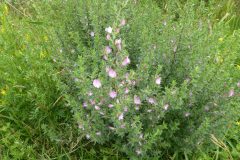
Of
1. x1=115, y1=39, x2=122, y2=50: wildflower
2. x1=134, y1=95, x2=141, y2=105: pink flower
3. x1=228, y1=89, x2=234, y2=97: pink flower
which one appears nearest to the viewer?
x1=115, y1=39, x2=122, y2=50: wildflower

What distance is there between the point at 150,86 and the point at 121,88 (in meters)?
0.23

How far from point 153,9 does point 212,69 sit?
0.82 m

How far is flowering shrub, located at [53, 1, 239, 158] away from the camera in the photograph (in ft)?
5.10

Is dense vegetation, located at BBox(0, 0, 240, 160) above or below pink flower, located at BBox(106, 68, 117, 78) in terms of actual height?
below

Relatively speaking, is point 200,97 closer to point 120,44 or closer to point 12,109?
point 120,44

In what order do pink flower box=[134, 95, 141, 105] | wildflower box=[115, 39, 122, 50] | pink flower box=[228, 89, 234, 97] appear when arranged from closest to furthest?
wildflower box=[115, 39, 122, 50]
pink flower box=[134, 95, 141, 105]
pink flower box=[228, 89, 234, 97]

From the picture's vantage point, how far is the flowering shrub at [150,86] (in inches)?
61.2

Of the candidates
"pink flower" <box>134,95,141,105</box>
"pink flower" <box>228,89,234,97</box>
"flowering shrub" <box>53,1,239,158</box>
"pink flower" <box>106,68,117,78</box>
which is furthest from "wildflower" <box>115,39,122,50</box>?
"pink flower" <box>228,89,234,97</box>

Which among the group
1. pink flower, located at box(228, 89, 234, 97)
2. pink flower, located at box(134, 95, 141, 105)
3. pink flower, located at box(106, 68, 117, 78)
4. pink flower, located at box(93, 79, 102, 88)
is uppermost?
pink flower, located at box(106, 68, 117, 78)

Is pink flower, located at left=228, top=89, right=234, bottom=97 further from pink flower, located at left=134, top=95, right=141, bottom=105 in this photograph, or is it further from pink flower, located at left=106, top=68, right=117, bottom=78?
pink flower, located at left=106, top=68, right=117, bottom=78

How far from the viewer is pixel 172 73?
1.90 metres

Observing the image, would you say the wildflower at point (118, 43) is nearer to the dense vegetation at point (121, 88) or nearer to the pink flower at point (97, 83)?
the dense vegetation at point (121, 88)

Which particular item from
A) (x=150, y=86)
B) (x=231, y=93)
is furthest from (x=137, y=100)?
(x=231, y=93)

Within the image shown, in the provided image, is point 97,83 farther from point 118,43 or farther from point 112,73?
point 118,43
